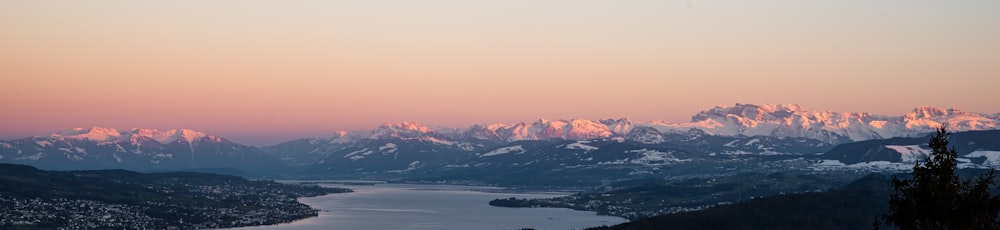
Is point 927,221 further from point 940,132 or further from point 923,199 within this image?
point 940,132

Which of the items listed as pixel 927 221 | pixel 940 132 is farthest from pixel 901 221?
pixel 940 132

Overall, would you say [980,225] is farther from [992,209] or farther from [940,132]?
[940,132]

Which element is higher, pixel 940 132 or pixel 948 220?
pixel 940 132

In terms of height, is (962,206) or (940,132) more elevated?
(940,132)

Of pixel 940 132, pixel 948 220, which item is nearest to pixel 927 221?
pixel 948 220
